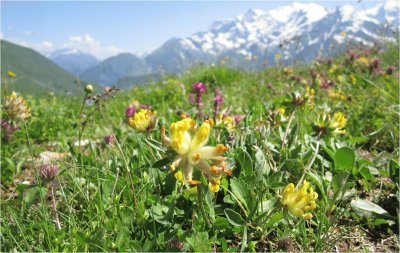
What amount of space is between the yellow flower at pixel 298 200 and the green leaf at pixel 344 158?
2.48ft

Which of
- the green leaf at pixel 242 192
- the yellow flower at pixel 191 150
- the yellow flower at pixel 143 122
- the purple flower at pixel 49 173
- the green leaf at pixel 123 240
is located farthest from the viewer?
the yellow flower at pixel 143 122

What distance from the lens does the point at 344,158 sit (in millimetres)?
2355

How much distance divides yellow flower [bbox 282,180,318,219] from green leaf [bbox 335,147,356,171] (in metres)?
0.76

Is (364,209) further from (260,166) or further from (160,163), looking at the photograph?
(160,163)

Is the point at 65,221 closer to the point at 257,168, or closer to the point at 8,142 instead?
the point at 257,168

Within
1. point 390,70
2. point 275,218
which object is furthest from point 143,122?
point 390,70

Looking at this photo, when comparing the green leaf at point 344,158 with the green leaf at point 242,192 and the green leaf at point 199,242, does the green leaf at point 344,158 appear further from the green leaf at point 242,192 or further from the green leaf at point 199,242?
the green leaf at point 199,242

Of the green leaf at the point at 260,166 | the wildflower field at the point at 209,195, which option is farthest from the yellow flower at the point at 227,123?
the green leaf at the point at 260,166

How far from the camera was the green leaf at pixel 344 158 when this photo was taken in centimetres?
232

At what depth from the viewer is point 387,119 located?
3.41 metres

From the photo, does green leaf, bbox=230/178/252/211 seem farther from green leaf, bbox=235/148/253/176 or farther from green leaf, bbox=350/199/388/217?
green leaf, bbox=350/199/388/217

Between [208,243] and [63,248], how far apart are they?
65cm

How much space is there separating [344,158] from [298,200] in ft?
2.76

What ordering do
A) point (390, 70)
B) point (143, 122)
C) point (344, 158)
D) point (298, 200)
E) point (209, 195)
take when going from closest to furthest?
1. point (209, 195)
2. point (298, 200)
3. point (143, 122)
4. point (344, 158)
5. point (390, 70)
